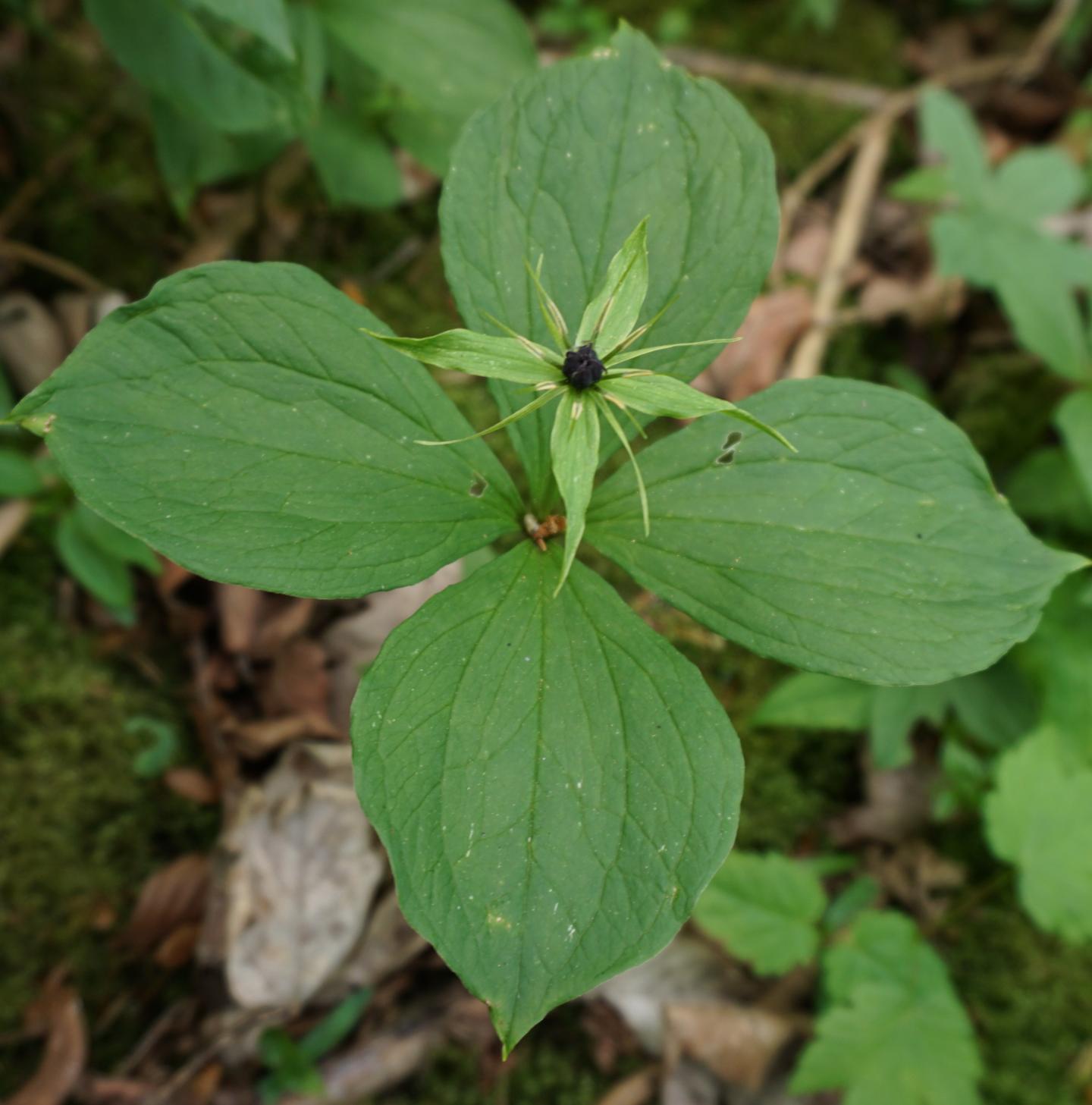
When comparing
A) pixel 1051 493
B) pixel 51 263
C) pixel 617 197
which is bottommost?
pixel 51 263

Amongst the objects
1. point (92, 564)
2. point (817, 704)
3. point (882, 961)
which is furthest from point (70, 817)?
point (882, 961)

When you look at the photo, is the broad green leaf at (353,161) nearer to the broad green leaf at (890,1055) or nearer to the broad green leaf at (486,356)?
the broad green leaf at (486,356)

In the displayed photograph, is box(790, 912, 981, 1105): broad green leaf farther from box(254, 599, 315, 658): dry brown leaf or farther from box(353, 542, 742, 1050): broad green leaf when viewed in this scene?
box(254, 599, 315, 658): dry brown leaf

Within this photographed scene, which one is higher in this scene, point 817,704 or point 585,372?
point 585,372

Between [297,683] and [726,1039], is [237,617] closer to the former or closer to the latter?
[297,683]

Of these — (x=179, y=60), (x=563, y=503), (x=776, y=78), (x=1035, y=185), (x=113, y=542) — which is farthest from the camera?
(x=776, y=78)

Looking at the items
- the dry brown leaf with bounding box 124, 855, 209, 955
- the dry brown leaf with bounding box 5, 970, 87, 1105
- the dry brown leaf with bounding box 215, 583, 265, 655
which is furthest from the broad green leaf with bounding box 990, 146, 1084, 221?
the dry brown leaf with bounding box 5, 970, 87, 1105

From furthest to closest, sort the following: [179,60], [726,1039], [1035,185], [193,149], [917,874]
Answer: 1. [1035,185]
2. [917,874]
3. [726,1039]
4. [193,149]
5. [179,60]
